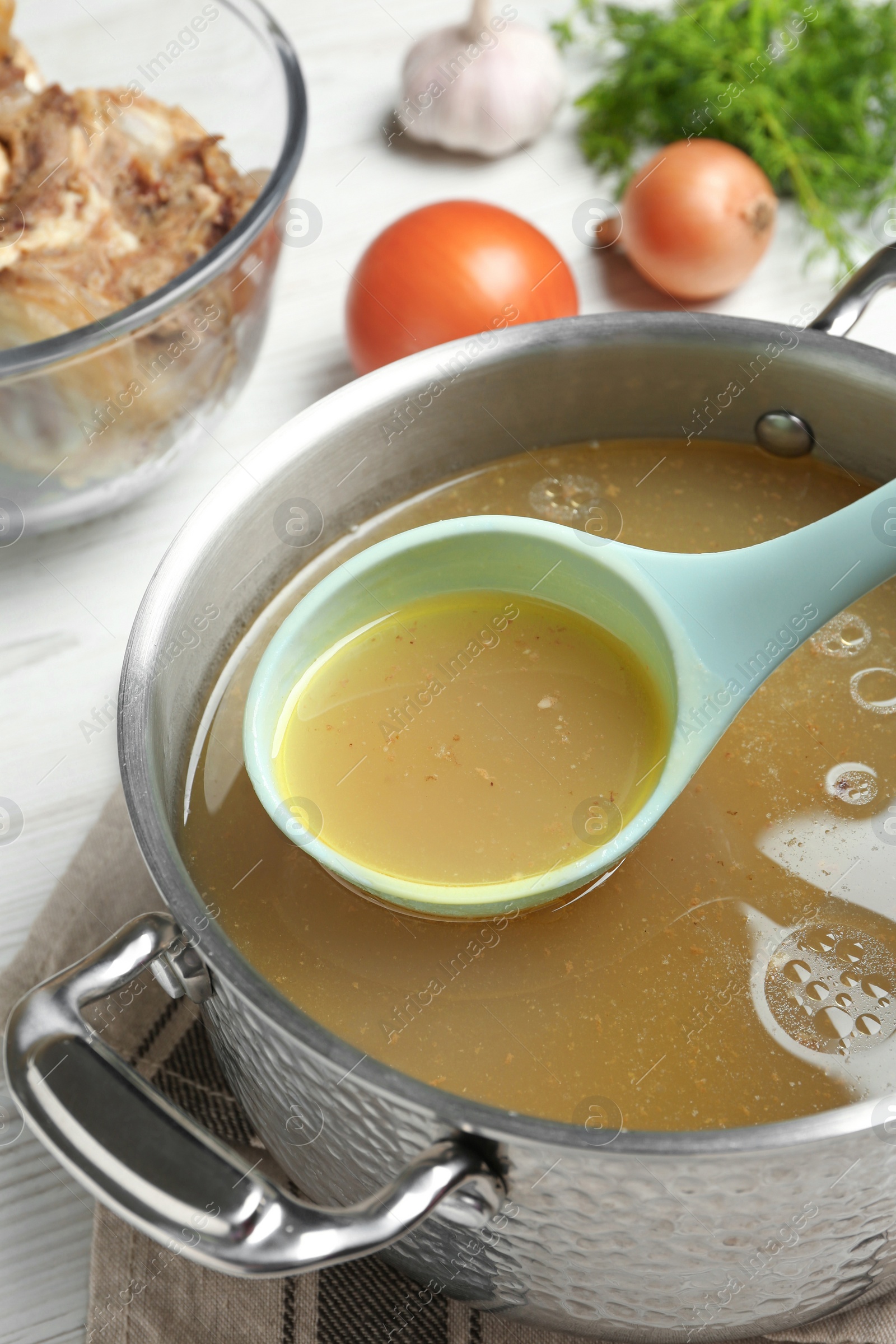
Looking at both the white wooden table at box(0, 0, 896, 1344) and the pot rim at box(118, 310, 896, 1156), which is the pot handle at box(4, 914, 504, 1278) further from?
the white wooden table at box(0, 0, 896, 1344)

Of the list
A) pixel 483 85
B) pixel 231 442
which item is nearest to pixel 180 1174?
pixel 231 442

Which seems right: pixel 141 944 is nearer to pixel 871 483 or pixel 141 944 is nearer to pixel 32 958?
pixel 32 958

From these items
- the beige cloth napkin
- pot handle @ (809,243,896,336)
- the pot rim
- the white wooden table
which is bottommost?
the beige cloth napkin

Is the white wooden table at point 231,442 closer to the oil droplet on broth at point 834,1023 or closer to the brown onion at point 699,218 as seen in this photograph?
the brown onion at point 699,218

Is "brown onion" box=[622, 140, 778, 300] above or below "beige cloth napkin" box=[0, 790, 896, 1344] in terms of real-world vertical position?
above

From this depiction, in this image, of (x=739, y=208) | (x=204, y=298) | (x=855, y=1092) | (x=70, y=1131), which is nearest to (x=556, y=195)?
(x=739, y=208)

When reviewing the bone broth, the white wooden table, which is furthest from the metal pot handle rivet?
the white wooden table

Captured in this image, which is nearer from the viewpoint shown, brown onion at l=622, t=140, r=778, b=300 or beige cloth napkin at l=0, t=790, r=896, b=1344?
beige cloth napkin at l=0, t=790, r=896, b=1344
